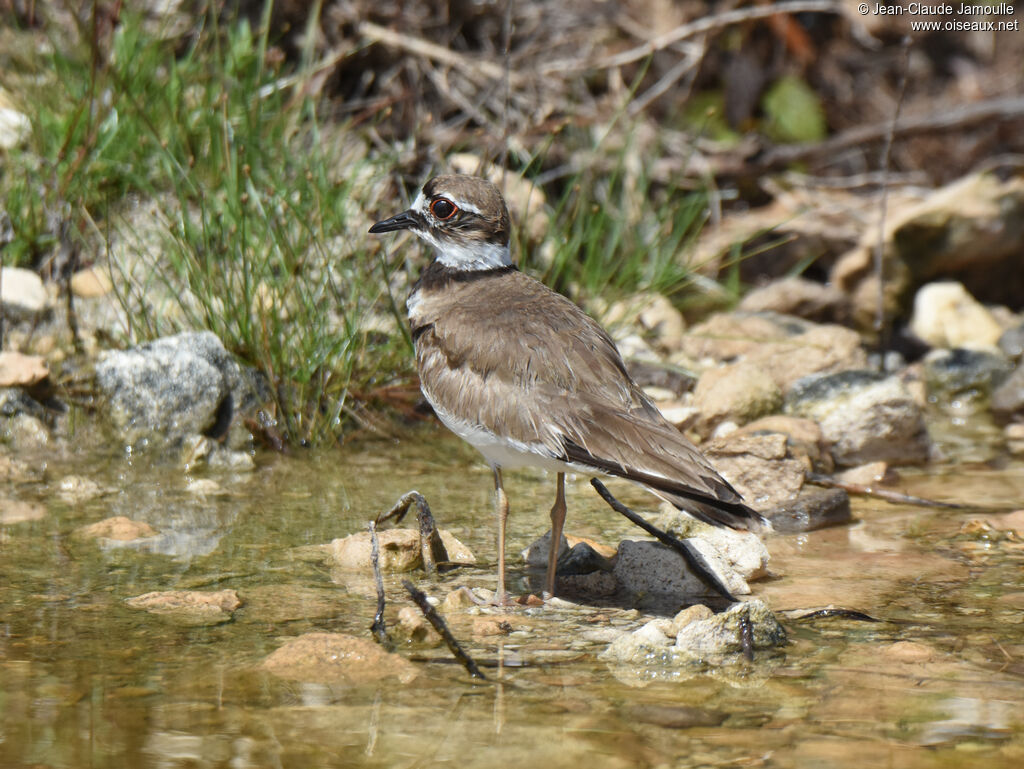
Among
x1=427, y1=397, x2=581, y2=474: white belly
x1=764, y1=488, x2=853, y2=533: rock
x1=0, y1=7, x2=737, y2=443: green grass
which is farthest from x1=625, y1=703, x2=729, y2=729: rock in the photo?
x1=0, y1=7, x2=737, y2=443: green grass

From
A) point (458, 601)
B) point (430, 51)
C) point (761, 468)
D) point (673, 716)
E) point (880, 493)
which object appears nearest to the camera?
point (673, 716)

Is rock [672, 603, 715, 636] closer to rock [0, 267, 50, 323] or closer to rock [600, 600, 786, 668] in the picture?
rock [600, 600, 786, 668]

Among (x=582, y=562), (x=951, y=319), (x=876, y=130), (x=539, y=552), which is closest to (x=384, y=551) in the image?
(x=539, y=552)

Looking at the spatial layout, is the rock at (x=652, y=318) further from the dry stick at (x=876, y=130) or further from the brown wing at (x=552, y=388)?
the brown wing at (x=552, y=388)

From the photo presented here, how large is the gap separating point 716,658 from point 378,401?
2.85 metres

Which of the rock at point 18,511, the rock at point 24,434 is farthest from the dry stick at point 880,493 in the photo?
the rock at point 24,434

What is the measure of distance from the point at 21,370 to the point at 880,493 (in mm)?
3743

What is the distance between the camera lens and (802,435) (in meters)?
5.48

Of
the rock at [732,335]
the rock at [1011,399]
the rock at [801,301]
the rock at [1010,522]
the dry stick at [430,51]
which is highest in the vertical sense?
the dry stick at [430,51]

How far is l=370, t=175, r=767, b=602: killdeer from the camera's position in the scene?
3559mm

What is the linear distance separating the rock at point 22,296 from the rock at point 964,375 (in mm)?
4740

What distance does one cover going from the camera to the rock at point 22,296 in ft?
19.5

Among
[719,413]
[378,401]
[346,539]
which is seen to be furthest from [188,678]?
[719,413]

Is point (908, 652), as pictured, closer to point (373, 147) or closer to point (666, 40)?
point (373, 147)
